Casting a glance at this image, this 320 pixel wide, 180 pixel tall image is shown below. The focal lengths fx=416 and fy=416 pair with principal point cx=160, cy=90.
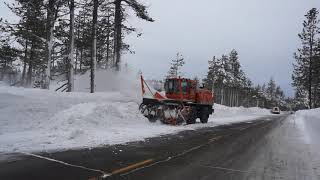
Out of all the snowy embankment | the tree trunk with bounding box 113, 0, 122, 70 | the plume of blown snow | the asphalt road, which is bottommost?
the asphalt road

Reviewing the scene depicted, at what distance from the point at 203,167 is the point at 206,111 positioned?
21196mm

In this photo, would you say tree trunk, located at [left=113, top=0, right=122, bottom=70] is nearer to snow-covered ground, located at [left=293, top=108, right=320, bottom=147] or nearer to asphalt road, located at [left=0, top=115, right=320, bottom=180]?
snow-covered ground, located at [left=293, top=108, right=320, bottom=147]

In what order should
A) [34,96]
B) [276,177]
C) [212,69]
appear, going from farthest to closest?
[212,69], [34,96], [276,177]

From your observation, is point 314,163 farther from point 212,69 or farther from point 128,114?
point 212,69

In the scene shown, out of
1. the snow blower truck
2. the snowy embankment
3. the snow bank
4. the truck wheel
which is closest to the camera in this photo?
the snowy embankment

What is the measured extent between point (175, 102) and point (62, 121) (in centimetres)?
1065

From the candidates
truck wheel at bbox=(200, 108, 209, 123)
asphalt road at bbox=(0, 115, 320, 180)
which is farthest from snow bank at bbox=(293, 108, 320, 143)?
truck wheel at bbox=(200, 108, 209, 123)

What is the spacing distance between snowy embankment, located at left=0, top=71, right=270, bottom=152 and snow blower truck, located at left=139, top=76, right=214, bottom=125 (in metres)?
1.17

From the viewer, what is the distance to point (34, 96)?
2136 centimetres

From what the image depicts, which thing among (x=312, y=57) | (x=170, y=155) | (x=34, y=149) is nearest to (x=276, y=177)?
(x=170, y=155)

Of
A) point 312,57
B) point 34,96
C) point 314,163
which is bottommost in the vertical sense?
point 314,163

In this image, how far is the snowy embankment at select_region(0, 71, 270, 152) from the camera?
13.8m

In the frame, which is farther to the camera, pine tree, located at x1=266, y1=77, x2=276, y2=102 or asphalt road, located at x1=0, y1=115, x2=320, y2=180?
pine tree, located at x1=266, y1=77, x2=276, y2=102

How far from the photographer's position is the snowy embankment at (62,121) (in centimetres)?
1383
